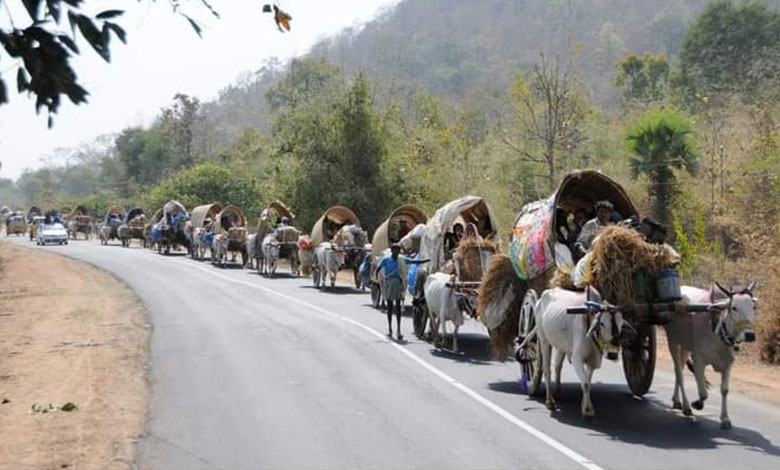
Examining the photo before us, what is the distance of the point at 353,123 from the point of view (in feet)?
155

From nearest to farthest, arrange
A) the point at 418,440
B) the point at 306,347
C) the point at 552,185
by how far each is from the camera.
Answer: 1. the point at 418,440
2. the point at 306,347
3. the point at 552,185

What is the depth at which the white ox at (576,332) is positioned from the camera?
11711 millimetres

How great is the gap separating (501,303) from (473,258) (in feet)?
10.9

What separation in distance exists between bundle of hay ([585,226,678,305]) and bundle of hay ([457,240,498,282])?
634 cm

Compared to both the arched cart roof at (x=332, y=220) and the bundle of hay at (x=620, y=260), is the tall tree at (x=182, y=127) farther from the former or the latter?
the bundle of hay at (x=620, y=260)

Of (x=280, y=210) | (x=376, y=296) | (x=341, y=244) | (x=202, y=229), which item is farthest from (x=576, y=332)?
(x=202, y=229)

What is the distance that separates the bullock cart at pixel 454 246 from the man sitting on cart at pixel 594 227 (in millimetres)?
4424

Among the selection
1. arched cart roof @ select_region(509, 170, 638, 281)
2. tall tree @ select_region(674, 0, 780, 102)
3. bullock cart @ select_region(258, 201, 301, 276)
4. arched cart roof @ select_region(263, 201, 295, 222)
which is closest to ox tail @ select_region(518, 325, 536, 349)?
arched cart roof @ select_region(509, 170, 638, 281)

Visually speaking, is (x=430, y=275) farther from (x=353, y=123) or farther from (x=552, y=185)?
(x=353, y=123)

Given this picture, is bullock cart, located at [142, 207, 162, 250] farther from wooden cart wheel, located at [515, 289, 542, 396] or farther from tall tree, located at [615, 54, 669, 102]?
wooden cart wheel, located at [515, 289, 542, 396]

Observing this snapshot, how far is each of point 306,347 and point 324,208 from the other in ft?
94.9

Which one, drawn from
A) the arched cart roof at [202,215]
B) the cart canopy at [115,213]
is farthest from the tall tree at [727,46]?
the cart canopy at [115,213]

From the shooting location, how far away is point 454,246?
2134 cm

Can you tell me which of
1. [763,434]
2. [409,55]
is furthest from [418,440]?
[409,55]
